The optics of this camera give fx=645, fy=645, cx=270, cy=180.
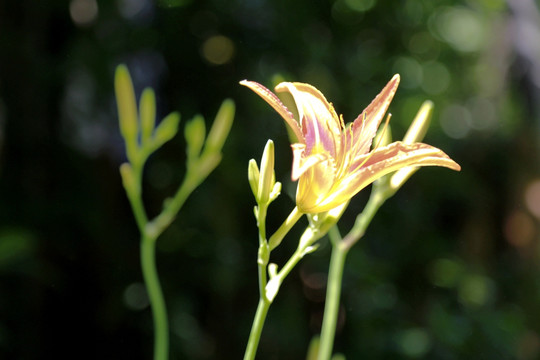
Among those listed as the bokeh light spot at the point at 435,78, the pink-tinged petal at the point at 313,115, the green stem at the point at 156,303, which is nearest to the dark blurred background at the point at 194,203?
the bokeh light spot at the point at 435,78

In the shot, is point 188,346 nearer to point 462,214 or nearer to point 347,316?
point 347,316

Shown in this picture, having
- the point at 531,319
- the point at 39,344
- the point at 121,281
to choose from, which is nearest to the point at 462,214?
the point at 531,319

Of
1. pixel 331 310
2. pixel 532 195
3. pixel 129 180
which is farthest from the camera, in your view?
pixel 532 195

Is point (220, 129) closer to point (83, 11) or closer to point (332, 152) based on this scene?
point (332, 152)

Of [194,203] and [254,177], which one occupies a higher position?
[254,177]

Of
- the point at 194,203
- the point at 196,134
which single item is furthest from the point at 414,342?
the point at 196,134

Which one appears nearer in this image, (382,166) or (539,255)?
(382,166)

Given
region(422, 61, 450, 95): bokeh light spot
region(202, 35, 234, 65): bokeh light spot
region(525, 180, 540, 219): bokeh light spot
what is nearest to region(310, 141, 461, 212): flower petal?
region(202, 35, 234, 65): bokeh light spot
